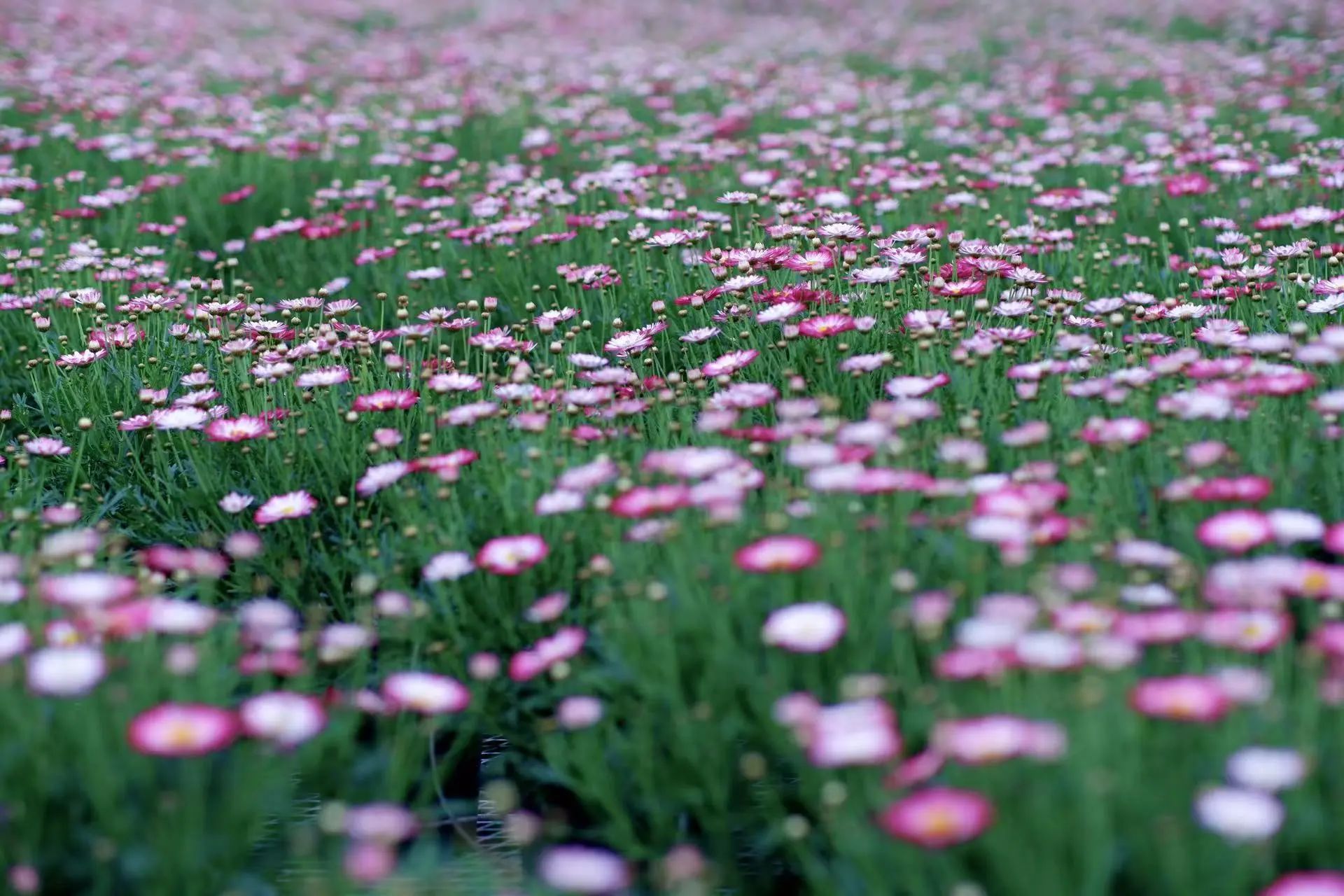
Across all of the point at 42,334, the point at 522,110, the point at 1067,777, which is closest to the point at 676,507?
the point at 1067,777

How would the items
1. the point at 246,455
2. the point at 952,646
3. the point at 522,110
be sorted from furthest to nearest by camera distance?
the point at 522,110, the point at 246,455, the point at 952,646

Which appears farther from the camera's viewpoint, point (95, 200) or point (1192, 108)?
point (1192, 108)

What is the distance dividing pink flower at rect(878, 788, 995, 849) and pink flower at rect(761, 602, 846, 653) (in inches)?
13.8

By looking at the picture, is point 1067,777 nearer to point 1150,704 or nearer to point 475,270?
point 1150,704

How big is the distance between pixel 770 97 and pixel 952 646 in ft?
18.9

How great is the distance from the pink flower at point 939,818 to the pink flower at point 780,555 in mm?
482

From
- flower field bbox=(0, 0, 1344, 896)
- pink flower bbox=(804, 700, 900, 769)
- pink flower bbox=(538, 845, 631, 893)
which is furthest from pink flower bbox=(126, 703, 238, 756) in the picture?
pink flower bbox=(804, 700, 900, 769)

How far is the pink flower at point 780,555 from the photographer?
1.84 meters

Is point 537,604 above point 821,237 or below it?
below

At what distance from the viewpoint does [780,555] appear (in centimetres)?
186

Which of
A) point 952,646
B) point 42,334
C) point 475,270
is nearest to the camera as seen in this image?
point 952,646

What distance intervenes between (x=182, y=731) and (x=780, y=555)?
0.86m

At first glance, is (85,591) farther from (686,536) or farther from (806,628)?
(806,628)

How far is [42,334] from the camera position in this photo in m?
3.54
